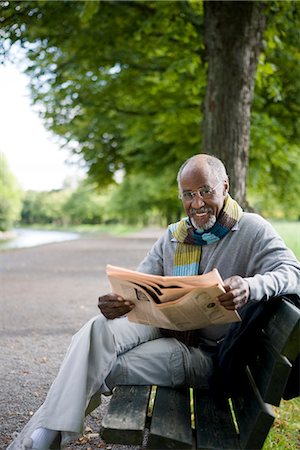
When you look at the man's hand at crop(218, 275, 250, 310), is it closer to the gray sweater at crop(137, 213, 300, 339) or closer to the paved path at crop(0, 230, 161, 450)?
the gray sweater at crop(137, 213, 300, 339)

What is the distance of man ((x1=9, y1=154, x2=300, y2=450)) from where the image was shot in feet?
8.46

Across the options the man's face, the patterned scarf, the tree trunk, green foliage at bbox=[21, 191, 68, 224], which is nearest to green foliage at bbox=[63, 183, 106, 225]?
green foliage at bbox=[21, 191, 68, 224]

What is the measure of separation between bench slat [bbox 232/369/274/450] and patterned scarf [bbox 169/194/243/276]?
768 millimetres

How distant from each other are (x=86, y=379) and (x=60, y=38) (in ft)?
22.1

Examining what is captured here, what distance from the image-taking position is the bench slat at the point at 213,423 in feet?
7.56

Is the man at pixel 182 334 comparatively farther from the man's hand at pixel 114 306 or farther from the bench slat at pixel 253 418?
the bench slat at pixel 253 418

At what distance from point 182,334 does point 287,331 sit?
0.89m

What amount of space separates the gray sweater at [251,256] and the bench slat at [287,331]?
192 mm

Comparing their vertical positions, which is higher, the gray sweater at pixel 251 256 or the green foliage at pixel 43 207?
the gray sweater at pixel 251 256

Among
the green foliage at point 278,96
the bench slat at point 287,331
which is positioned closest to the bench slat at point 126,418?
the bench slat at point 287,331

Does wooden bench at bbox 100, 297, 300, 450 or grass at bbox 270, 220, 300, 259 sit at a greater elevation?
wooden bench at bbox 100, 297, 300, 450

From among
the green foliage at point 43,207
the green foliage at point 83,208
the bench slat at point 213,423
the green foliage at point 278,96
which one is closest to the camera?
the bench slat at point 213,423

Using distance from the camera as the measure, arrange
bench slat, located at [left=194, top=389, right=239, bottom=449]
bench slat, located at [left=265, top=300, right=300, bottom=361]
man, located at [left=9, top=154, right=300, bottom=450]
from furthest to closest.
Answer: man, located at [left=9, top=154, right=300, bottom=450]
bench slat, located at [left=194, top=389, right=239, bottom=449]
bench slat, located at [left=265, top=300, right=300, bottom=361]

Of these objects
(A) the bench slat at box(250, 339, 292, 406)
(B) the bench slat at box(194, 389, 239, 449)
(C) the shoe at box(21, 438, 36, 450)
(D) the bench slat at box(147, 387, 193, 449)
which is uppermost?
(A) the bench slat at box(250, 339, 292, 406)
